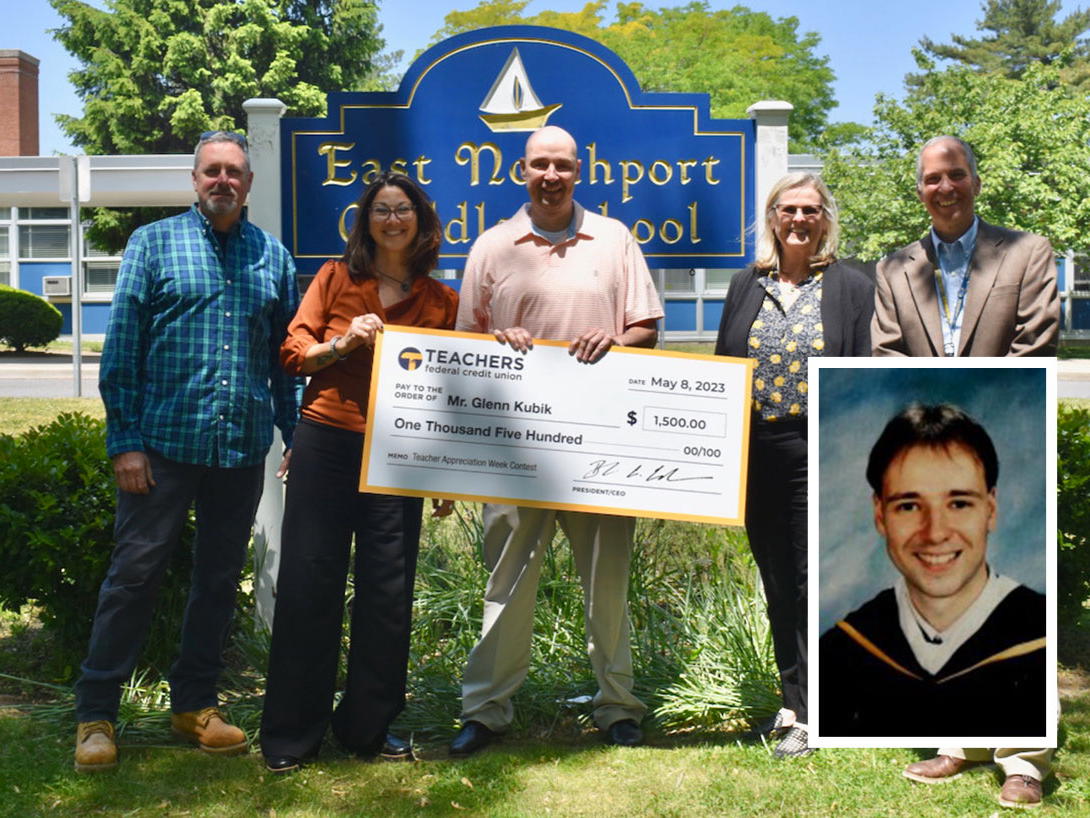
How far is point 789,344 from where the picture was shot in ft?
12.4

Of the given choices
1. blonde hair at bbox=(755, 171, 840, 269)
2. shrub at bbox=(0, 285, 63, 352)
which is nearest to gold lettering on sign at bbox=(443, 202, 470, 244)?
blonde hair at bbox=(755, 171, 840, 269)

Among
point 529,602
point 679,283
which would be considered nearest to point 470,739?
point 529,602

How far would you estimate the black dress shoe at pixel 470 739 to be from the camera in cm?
400

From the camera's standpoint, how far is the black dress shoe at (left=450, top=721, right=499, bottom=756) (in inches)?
157

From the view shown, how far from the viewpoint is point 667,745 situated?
4.15 metres

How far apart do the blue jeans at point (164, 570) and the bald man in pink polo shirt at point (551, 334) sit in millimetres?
889

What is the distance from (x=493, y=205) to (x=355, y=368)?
1.54 metres

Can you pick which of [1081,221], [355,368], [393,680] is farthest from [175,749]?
[1081,221]

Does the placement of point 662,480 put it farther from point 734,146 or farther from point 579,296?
point 734,146

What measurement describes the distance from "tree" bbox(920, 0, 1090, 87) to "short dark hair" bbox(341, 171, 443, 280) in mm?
54531

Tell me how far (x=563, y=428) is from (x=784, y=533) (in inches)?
33.2

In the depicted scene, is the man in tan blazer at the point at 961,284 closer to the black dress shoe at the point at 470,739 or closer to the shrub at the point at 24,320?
the black dress shoe at the point at 470,739

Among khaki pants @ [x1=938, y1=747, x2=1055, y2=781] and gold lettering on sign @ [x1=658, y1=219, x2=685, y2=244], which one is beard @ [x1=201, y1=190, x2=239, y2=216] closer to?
gold lettering on sign @ [x1=658, y1=219, x2=685, y2=244]

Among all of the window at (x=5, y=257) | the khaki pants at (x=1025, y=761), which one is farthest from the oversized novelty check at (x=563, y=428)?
the window at (x=5, y=257)
